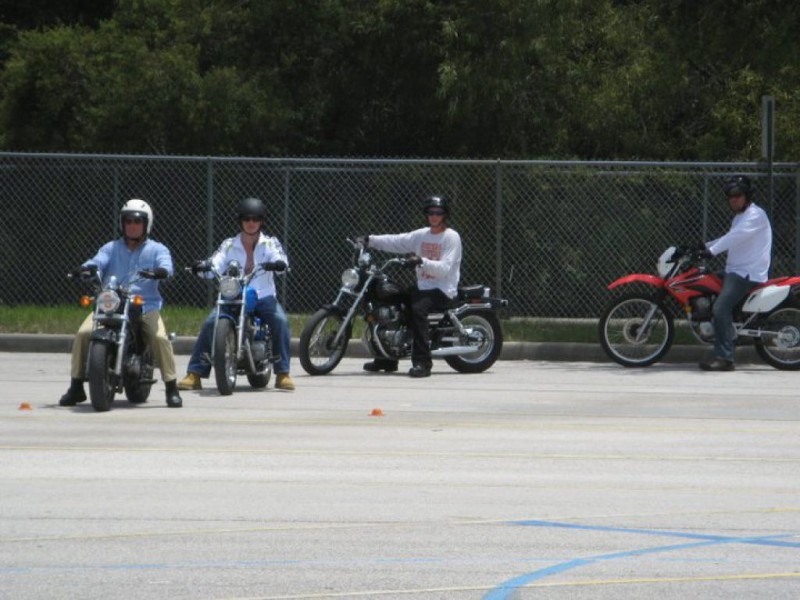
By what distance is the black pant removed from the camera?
1636 centimetres

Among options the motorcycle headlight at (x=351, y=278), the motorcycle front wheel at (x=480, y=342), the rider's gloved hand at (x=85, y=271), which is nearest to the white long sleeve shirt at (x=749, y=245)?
the motorcycle front wheel at (x=480, y=342)

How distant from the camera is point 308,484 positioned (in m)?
9.55

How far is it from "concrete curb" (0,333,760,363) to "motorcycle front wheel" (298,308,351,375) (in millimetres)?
2401

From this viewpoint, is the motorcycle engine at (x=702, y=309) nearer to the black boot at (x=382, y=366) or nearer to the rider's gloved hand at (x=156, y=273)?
the black boot at (x=382, y=366)

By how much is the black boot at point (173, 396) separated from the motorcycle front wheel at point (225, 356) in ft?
2.29

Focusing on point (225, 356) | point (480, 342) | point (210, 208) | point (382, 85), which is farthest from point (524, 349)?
point (382, 85)

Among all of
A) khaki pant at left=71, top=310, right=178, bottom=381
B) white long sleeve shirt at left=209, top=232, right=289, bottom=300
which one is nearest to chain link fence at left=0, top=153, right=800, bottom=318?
white long sleeve shirt at left=209, top=232, right=289, bottom=300

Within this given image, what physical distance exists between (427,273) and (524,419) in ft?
12.7

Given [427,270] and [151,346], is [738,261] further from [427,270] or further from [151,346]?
[151,346]

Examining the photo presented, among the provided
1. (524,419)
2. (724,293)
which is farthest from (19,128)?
(524,419)

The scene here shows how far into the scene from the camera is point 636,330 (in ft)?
57.9

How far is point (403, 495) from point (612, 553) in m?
1.87

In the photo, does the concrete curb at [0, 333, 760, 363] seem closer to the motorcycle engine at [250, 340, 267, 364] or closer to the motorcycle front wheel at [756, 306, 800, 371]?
the motorcycle front wheel at [756, 306, 800, 371]

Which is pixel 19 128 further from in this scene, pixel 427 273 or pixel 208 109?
pixel 427 273
